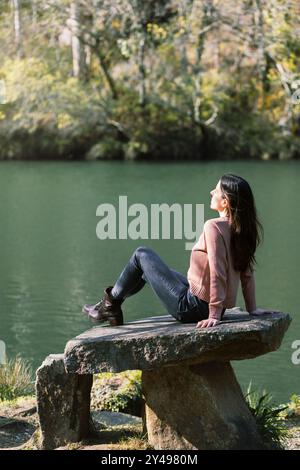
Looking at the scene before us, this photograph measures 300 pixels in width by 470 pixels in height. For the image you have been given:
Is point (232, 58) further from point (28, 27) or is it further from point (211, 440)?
point (211, 440)

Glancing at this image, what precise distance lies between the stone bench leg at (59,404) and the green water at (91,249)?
359cm

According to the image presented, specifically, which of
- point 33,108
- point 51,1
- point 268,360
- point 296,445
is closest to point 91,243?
point 268,360

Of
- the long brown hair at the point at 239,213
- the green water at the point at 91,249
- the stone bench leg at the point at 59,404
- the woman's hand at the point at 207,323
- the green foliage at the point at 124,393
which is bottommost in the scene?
the green water at the point at 91,249

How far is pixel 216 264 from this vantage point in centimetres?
529

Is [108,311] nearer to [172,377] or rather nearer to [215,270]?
[172,377]

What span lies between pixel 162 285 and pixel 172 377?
0.60 m

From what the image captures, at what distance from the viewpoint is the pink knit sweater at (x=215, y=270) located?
17.4ft

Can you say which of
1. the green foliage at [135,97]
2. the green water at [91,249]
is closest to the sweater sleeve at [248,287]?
the green water at [91,249]

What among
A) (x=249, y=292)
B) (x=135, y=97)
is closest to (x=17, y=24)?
(x=135, y=97)

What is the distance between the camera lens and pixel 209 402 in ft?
17.1

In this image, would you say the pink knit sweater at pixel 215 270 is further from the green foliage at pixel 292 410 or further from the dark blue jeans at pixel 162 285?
the green foliage at pixel 292 410

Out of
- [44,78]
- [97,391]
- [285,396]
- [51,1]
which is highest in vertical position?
[51,1]

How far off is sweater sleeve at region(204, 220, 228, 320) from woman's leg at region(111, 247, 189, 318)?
0.27 m

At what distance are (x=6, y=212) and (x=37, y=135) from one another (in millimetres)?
15644
